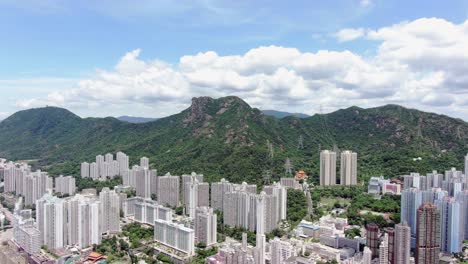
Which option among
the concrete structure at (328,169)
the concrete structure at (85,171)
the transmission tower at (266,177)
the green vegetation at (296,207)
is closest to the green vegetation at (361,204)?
the green vegetation at (296,207)

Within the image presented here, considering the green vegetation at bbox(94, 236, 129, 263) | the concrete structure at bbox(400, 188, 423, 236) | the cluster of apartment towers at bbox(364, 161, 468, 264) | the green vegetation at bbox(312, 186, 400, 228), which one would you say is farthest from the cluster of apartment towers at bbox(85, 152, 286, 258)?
the concrete structure at bbox(400, 188, 423, 236)

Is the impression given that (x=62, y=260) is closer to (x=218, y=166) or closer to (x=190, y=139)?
(x=218, y=166)

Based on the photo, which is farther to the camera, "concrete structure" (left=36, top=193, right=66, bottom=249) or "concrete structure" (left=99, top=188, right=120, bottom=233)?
"concrete structure" (left=99, top=188, right=120, bottom=233)

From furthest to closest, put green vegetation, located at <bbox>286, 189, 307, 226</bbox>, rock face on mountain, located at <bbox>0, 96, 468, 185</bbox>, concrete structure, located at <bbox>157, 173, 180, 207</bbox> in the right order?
rock face on mountain, located at <bbox>0, 96, 468, 185</bbox>, concrete structure, located at <bbox>157, 173, 180, 207</bbox>, green vegetation, located at <bbox>286, 189, 307, 226</bbox>

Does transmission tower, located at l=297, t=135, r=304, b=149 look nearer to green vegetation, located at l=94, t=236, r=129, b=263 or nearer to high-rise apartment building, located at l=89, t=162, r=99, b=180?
high-rise apartment building, located at l=89, t=162, r=99, b=180

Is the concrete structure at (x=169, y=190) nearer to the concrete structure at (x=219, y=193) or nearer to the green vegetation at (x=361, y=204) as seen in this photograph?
the concrete structure at (x=219, y=193)
